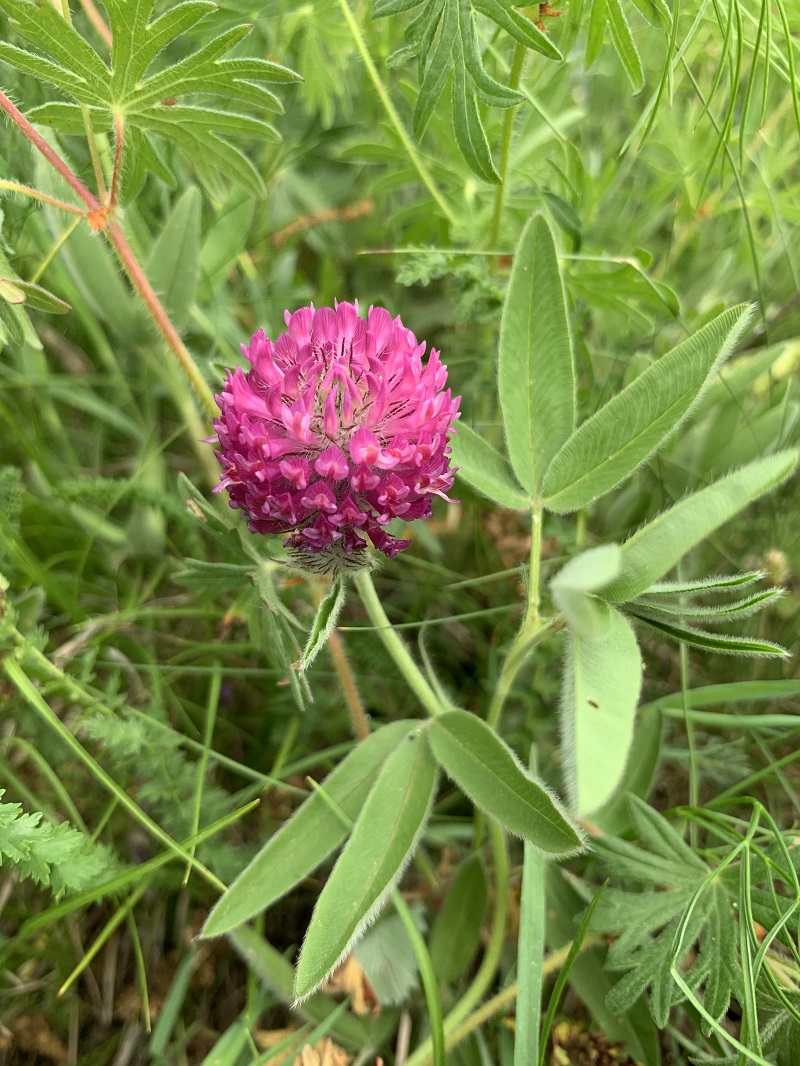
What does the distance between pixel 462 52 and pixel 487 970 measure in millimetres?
1575

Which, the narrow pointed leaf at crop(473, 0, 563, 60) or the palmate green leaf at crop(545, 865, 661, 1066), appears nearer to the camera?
the narrow pointed leaf at crop(473, 0, 563, 60)

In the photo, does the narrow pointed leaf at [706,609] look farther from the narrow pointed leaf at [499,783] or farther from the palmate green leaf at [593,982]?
the palmate green leaf at [593,982]

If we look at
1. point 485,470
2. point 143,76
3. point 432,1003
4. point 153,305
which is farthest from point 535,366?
point 432,1003

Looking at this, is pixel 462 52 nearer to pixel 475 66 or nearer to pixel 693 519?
pixel 475 66

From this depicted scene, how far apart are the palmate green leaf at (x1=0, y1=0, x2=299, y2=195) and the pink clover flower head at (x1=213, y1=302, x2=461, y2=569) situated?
0.39 metres

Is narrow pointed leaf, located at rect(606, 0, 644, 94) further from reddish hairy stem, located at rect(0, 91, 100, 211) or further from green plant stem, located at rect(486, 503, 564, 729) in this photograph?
reddish hairy stem, located at rect(0, 91, 100, 211)

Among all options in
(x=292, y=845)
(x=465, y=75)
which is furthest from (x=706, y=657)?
(x=465, y=75)

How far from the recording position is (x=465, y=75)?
49.1 inches

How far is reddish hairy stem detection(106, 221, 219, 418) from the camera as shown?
1.29 meters

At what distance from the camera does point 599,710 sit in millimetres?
930

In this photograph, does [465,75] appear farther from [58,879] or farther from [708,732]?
[708,732]

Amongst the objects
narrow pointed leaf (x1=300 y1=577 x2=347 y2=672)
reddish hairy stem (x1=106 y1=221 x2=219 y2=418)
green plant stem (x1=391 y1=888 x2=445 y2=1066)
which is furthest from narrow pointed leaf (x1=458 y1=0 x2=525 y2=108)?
green plant stem (x1=391 y1=888 x2=445 y2=1066)

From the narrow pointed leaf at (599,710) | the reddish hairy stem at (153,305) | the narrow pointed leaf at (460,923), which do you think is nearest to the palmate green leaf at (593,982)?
the narrow pointed leaf at (460,923)

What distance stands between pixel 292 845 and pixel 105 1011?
2.61ft
